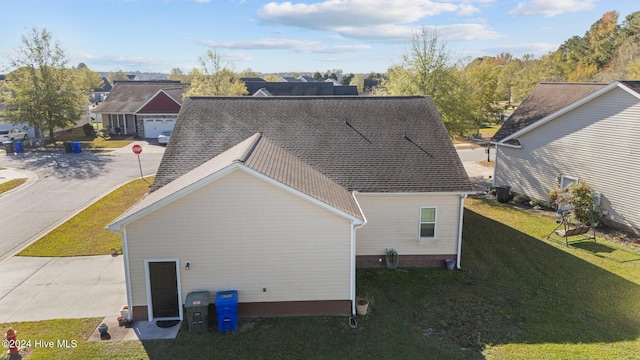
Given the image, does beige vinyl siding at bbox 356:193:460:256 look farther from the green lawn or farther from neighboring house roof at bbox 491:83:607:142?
neighboring house roof at bbox 491:83:607:142

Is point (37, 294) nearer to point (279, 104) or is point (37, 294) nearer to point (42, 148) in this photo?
point (279, 104)

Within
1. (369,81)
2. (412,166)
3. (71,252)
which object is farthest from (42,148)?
(369,81)

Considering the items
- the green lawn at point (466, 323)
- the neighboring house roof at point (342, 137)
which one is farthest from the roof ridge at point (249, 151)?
the green lawn at point (466, 323)

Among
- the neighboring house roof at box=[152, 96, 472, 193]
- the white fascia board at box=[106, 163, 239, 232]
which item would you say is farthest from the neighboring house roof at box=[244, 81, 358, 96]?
the white fascia board at box=[106, 163, 239, 232]

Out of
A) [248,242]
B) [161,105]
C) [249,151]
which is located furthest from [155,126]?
[248,242]

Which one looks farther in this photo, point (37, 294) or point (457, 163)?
point (457, 163)

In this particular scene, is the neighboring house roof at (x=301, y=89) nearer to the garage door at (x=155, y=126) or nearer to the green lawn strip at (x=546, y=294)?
the garage door at (x=155, y=126)
